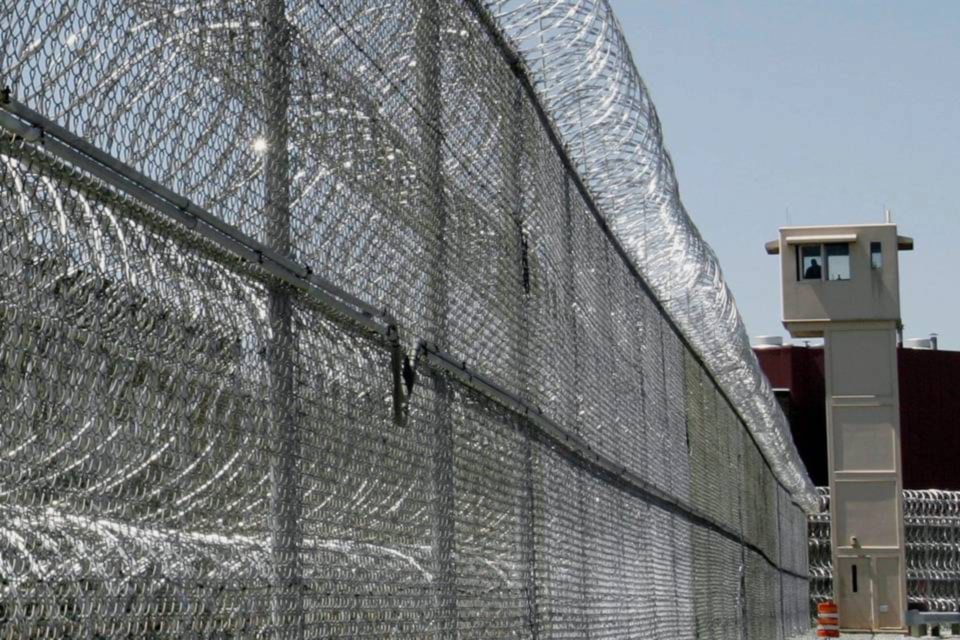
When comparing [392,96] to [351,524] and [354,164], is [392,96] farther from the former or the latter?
[351,524]

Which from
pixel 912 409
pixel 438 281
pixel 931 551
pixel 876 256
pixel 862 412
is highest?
pixel 876 256

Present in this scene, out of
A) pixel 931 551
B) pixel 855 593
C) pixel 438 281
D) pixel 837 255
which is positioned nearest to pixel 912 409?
pixel 931 551

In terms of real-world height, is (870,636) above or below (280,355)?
below

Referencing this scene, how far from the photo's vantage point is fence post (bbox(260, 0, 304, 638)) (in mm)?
3051

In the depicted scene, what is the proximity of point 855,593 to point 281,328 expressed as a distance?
35420 mm

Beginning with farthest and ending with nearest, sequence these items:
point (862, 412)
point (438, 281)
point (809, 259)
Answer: point (809, 259), point (862, 412), point (438, 281)

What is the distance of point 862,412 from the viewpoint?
37.4 meters

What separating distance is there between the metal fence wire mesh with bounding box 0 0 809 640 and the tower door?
104ft

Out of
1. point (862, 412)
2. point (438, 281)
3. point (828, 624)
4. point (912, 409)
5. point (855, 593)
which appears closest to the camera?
point (438, 281)

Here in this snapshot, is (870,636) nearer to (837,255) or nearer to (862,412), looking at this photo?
(862,412)

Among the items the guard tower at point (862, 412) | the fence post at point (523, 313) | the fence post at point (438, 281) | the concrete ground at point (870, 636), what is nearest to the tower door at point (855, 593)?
the guard tower at point (862, 412)

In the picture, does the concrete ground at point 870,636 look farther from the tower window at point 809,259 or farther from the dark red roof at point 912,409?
the dark red roof at point 912,409

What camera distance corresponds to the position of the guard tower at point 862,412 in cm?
3688

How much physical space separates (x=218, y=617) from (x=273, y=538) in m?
0.27
